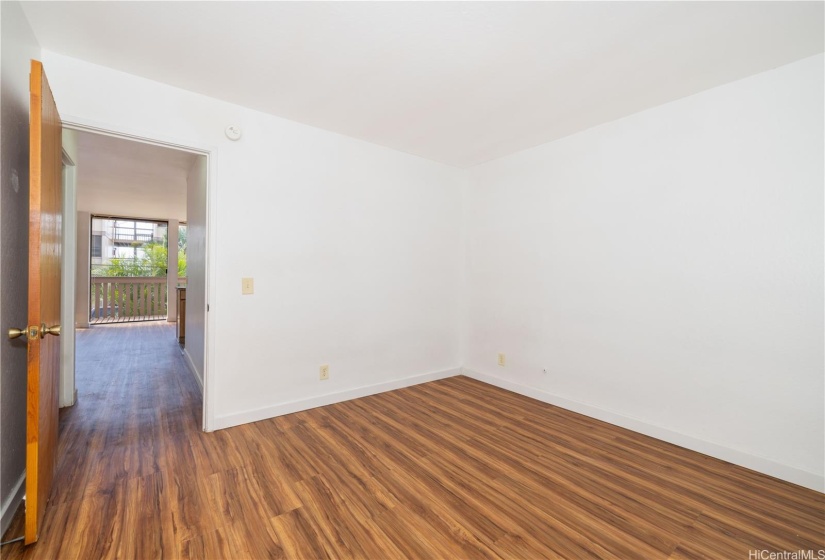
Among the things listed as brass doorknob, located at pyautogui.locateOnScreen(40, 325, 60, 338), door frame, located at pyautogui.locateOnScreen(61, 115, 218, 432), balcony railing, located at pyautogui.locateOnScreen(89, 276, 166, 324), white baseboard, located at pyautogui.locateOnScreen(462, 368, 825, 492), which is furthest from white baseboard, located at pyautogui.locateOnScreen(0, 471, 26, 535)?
balcony railing, located at pyautogui.locateOnScreen(89, 276, 166, 324)

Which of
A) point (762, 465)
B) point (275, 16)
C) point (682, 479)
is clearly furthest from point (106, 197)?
point (762, 465)

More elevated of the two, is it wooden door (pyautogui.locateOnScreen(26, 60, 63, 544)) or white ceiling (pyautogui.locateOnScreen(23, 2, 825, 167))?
white ceiling (pyautogui.locateOnScreen(23, 2, 825, 167))

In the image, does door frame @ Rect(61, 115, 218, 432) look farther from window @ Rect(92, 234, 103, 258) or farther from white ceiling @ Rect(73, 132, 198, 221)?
window @ Rect(92, 234, 103, 258)

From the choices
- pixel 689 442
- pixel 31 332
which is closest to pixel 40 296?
pixel 31 332

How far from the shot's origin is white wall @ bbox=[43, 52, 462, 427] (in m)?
2.49

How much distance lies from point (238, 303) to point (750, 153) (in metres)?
3.63

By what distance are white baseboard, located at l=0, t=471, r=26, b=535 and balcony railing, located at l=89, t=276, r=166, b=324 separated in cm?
749

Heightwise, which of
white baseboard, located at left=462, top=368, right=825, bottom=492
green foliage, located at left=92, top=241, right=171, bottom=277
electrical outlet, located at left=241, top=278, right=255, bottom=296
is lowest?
white baseboard, located at left=462, top=368, right=825, bottom=492

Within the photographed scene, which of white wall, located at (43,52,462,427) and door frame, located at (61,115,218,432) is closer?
white wall, located at (43,52,462,427)

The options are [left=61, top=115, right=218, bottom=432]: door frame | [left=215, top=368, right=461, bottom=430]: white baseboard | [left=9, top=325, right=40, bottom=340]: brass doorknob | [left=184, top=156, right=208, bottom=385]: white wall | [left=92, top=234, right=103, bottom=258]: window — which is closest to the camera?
[left=9, top=325, right=40, bottom=340]: brass doorknob

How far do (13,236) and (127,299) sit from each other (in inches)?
307

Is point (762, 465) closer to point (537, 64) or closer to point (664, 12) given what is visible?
point (664, 12)

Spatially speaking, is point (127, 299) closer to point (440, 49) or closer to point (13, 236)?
point (13, 236)

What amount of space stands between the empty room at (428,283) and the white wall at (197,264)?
0.33 ft
